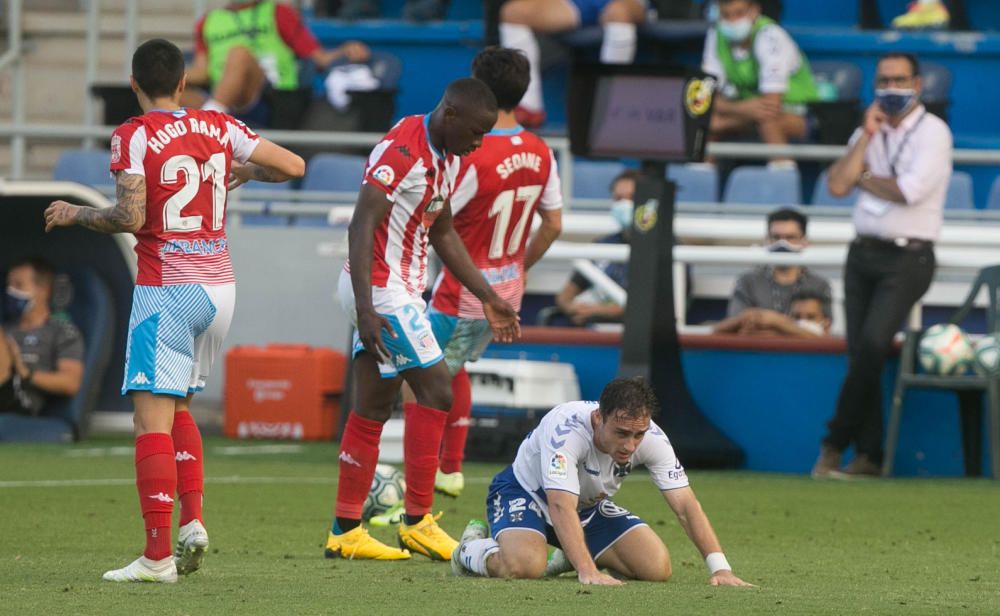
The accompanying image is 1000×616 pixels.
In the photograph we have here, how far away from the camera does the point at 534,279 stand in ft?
48.6

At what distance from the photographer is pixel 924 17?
1802 centimetres

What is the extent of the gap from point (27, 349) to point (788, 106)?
686 cm

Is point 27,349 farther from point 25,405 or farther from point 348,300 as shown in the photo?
point 348,300

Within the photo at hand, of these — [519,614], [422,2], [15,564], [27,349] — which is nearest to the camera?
[519,614]

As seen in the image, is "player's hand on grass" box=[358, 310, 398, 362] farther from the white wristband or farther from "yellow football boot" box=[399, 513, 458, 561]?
the white wristband

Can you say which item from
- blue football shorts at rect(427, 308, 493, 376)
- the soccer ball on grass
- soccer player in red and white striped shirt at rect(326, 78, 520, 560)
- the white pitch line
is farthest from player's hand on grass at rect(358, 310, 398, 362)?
the white pitch line

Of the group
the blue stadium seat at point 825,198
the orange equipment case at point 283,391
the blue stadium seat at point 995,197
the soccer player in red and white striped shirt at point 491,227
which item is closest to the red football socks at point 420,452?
the soccer player in red and white striped shirt at point 491,227

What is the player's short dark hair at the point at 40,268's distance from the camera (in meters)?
14.8

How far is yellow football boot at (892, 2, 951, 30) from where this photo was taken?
18031 millimetres

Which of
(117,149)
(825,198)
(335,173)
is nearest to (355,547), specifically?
(117,149)

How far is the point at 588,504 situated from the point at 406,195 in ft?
4.68

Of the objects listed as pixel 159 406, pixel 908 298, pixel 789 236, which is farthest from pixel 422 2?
pixel 159 406

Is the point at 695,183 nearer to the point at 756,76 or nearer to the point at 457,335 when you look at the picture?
the point at 756,76

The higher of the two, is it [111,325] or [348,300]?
[348,300]
